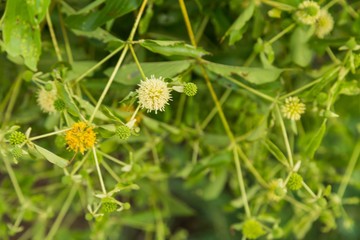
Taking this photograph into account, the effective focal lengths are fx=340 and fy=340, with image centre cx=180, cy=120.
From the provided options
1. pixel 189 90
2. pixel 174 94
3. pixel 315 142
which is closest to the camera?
pixel 189 90

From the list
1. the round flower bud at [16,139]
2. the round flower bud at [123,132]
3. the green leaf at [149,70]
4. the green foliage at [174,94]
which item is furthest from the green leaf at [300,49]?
the round flower bud at [16,139]

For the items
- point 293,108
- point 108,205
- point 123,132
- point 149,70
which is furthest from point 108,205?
point 293,108

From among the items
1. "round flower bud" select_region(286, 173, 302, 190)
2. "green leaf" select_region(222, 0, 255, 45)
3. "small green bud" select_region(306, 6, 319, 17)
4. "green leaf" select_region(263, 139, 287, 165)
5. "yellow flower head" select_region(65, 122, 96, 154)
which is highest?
"small green bud" select_region(306, 6, 319, 17)

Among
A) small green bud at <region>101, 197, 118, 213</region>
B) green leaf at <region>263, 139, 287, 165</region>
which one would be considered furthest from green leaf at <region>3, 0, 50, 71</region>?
green leaf at <region>263, 139, 287, 165</region>

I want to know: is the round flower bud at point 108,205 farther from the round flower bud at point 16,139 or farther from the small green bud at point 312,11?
the small green bud at point 312,11

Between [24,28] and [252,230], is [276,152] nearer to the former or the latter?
[252,230]

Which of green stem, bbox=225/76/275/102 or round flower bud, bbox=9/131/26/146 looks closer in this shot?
round flower bud, bbox=9/131/26/146

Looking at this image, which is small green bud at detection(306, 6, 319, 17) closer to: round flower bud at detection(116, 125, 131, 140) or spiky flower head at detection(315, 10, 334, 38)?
spiky flower head at detection(315, 10, 334, 38)
